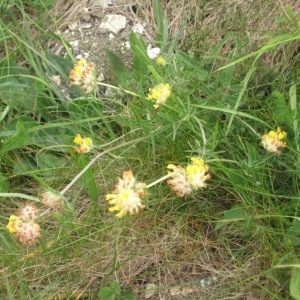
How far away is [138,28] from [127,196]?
2.68 feet

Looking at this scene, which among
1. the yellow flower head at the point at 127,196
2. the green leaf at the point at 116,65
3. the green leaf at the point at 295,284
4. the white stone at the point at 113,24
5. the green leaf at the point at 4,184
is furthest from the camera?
the white stone at the point at 113,24

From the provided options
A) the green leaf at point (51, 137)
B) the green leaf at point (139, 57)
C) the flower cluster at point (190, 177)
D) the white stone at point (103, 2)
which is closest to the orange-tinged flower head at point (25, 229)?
the flower cluster at point (190, 177)

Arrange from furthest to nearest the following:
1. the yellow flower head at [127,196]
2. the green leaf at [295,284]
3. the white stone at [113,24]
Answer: the white stone at [113,24] < the green leaf at [295,284] < the yellow flower head at [127,196]

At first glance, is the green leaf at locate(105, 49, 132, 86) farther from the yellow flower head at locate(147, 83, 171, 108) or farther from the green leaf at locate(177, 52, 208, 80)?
the yellow flower head at locate(147, 83, 171, 108)

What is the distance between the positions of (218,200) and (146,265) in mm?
266

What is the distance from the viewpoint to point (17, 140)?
1.68m

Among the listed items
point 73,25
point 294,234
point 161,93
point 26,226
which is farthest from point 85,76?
point 294,234

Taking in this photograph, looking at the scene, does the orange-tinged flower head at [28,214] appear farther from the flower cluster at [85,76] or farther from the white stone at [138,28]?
the white stone at [138,28]

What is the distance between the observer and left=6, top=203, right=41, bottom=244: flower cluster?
133 cm

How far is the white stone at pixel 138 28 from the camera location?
6.31ft

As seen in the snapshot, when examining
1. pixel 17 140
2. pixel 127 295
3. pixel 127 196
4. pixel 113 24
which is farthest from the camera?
pixel 113 24

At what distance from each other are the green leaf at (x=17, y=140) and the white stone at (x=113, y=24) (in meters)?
0.49

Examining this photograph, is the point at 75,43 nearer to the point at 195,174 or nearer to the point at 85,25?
the point at 85,25

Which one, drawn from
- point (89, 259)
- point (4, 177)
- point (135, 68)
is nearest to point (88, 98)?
point (135, 68)
